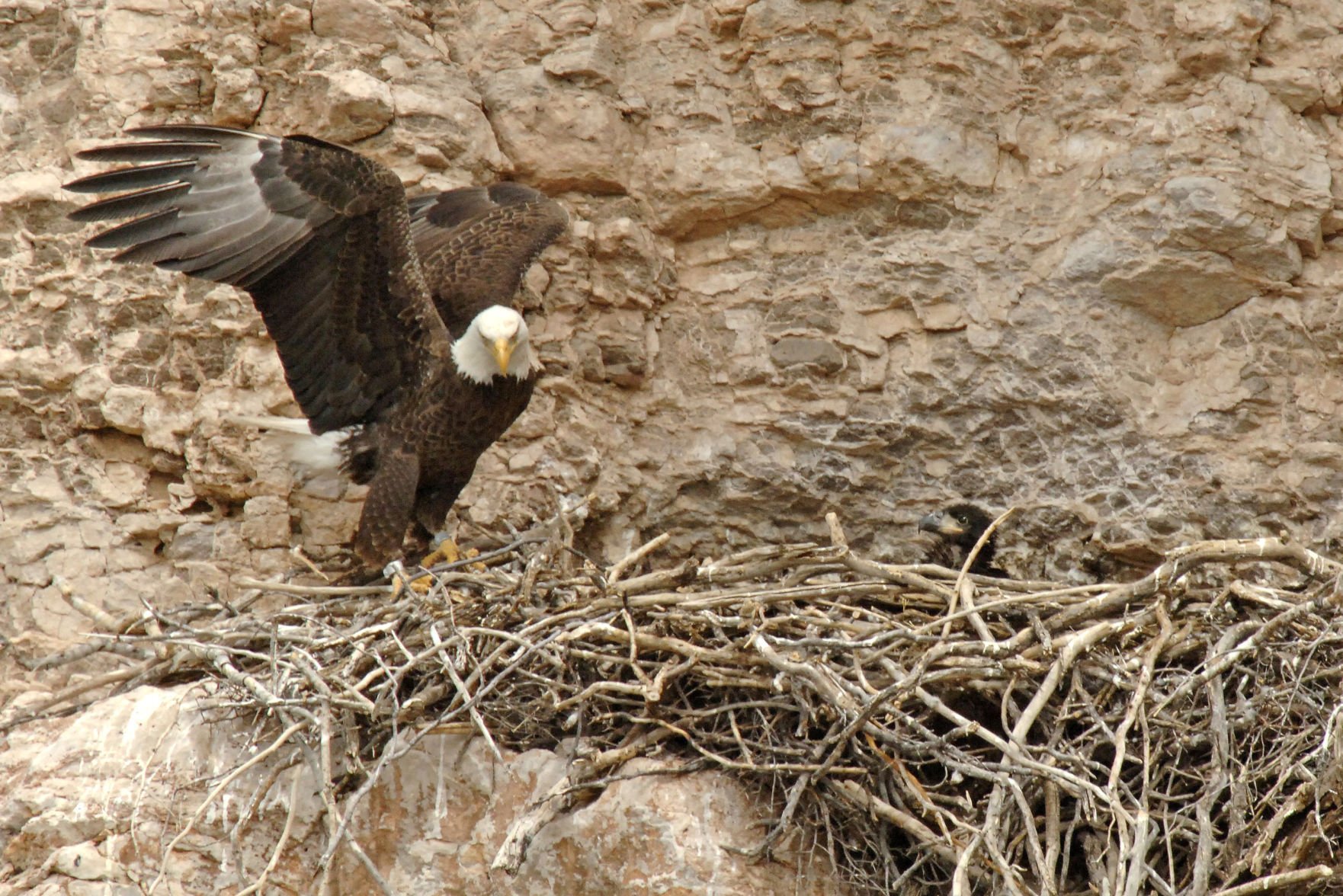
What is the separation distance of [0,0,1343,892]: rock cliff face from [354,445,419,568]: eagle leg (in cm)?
40

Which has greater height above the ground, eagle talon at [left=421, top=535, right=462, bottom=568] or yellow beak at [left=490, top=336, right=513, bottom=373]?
yellow beak at [left=490, top=336, right=513, bottom=373]

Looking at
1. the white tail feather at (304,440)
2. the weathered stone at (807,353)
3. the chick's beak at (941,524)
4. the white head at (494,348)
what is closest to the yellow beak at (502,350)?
the white head at (494,348)

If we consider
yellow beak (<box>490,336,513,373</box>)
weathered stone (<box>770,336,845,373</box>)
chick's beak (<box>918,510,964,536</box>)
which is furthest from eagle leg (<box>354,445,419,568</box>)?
chick's beak (<box>918,510,964,536</box>)

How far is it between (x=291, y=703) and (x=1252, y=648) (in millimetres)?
2352

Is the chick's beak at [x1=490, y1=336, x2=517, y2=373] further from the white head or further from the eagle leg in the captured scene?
the eagle leg

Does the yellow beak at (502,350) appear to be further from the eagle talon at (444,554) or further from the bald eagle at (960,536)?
the bald eagle at (960,536)

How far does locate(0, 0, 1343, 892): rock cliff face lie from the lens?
5.23m

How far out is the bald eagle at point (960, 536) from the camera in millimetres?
5012

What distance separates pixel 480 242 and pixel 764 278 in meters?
1.03

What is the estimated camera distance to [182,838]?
411 cm

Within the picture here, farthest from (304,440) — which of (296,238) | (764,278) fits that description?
(764,278)

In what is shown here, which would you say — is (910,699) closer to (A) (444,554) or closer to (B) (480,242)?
(A) (444,554)

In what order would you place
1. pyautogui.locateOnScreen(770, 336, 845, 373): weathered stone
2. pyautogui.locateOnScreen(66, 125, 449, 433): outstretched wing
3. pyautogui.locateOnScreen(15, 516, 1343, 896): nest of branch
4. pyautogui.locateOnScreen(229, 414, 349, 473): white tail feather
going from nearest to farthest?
1. pyautogui.locateOnScreen(15, 516, 1343, 896): nest of branch
2. pyautogui.locateOnScreen(66, 125, 449, 433): outstretched wing
3. pyautogui.locateOnScreen(229, 414, 349, 473): white tail feather
4. pyautogui.locateOnScreen(770, 336, 845, 373): weathered stone

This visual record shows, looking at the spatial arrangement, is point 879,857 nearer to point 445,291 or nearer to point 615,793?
point 615,793
